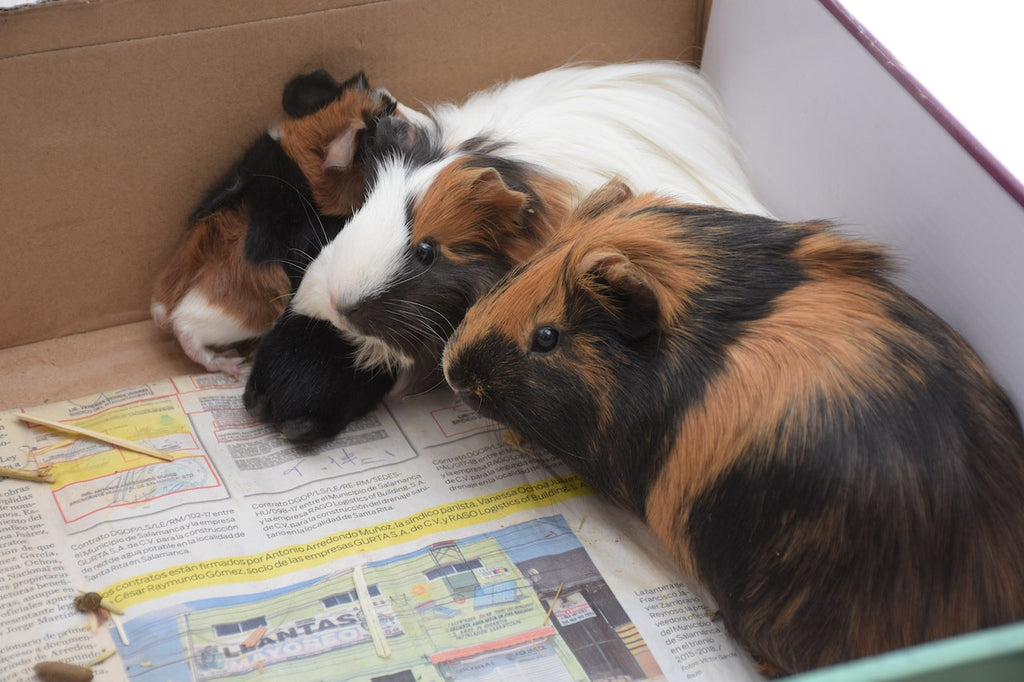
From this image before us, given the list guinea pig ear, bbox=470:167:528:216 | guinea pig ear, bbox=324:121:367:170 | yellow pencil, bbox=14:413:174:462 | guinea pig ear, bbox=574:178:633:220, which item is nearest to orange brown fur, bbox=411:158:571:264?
guinea pig ear, bbox=470:167:528:216

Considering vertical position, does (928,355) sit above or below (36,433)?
above

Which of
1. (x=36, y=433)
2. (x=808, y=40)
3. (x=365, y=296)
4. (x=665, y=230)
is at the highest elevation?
(x=808, y=40)

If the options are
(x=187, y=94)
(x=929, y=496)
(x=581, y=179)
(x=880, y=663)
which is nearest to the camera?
(x=880, y=663)

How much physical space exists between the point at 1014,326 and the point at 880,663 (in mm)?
761

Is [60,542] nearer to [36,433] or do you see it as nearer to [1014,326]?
[36,433]

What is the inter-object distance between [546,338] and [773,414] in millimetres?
329

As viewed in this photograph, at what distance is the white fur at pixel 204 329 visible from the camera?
1817 mm

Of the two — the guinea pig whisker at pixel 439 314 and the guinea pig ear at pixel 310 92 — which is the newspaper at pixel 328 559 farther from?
the guinea pig ear at pixel 310 92

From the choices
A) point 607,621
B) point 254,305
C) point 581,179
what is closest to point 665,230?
point 581,179

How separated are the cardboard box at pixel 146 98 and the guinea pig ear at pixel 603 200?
2.19 ft

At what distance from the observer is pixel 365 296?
4.95 feet

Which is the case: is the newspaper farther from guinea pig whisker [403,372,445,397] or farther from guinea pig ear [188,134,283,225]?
guinea pig ear [188,134,283,225]

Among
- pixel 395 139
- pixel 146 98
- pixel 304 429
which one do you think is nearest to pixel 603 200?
pixel 395 139

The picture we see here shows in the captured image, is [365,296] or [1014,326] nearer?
[1014,326]
